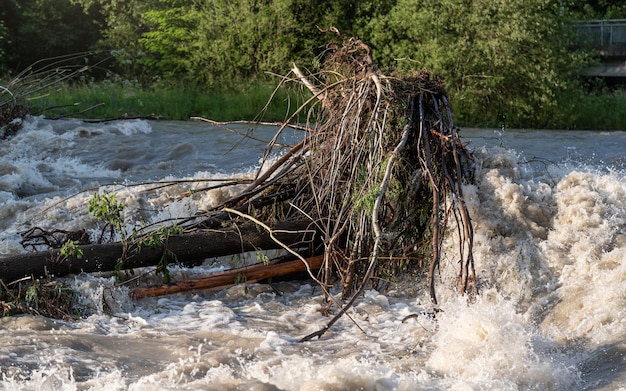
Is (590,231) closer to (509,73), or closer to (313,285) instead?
(313,285)

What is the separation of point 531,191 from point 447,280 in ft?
4.63

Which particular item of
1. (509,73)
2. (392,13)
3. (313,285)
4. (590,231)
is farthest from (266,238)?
(392,13)

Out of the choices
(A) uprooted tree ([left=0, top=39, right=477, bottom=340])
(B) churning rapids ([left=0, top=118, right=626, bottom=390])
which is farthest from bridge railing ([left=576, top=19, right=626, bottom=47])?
(A) uprooted tree ([left=0, top=39, right=477, bottom=340])

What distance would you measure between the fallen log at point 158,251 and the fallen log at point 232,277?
18 centimetres

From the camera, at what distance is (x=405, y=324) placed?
7.01m

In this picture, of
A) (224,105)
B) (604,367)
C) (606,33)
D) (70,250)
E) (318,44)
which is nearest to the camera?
(604,367)

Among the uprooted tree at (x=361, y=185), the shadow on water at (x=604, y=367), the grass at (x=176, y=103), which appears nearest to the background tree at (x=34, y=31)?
the grass at (x=176, y=103)

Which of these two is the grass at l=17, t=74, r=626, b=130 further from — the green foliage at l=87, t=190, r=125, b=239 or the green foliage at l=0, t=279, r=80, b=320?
the green foliage at l=0, t=279, r=80, b=320

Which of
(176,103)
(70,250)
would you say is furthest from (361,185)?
(176,103)

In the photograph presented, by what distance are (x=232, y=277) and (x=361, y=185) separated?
4.52ft

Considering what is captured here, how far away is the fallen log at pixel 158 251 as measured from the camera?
7215mm

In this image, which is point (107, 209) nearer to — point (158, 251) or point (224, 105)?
point (158, 251)

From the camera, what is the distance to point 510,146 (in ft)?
54.9

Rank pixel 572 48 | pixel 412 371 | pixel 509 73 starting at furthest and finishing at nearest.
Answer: pixel 572 48 < pixel 509 73 < pixel 412 371
